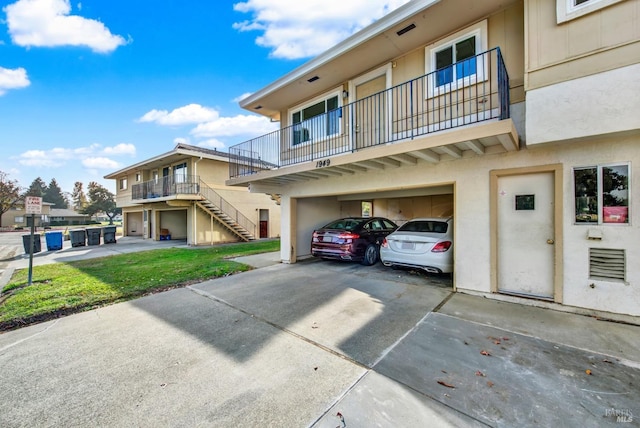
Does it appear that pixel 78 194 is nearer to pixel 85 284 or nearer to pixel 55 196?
pixel 55 196

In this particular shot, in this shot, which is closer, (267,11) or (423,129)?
(423,129)

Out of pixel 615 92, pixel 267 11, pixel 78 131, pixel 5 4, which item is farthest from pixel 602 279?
pixel 78 131

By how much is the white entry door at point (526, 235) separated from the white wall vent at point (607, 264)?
49 cm

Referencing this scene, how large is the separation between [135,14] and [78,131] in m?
14.2

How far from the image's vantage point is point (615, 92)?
3625 mm

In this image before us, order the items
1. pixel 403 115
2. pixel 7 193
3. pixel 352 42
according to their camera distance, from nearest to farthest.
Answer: pixel 352 42 < pixel 403 115 < pixel 7 193

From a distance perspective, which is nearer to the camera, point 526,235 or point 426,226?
point 526,235

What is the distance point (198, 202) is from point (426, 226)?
1390 cm

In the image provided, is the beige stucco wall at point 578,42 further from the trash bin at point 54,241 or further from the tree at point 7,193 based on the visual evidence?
the tree at point 7,193

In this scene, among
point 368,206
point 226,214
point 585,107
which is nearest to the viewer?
point 585,107

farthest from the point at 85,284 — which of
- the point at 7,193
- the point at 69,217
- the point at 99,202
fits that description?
the point at 69,217

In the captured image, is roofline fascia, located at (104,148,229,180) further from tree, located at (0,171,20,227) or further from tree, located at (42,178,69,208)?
tree, located at (42,178,69,208)

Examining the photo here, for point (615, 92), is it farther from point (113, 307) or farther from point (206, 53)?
point (206, 53)

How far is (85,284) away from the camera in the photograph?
21.5 ft
